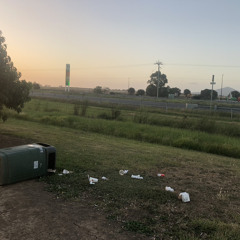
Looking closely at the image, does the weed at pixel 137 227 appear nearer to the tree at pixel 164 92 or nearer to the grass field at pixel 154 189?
the grass field at pixel 154 189

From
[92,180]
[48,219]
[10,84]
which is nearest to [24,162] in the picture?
[92,180]

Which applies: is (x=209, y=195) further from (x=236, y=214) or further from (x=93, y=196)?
(x=93, y=196)

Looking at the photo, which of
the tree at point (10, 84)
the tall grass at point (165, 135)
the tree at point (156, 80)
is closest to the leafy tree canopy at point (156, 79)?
the tree at point (156, 80)

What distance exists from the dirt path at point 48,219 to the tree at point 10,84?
4.14 m

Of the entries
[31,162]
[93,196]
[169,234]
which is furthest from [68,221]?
[31,162]

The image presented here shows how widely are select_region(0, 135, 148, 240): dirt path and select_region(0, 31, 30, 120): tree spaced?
414 centimetres

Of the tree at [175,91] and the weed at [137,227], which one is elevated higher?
the tree at [175,91]

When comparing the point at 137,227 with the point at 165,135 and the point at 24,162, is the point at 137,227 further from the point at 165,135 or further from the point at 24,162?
the point at 165,135

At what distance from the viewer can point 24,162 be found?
5105 millimetres

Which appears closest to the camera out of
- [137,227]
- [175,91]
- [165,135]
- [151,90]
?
[137,227]

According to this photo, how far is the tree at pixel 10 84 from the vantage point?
809cm

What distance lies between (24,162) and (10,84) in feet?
13.1

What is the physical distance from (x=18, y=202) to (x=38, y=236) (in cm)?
115

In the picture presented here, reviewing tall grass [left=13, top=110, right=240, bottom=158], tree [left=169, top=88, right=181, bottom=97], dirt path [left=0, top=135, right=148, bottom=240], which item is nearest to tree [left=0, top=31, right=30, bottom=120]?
dirt path [left=0, top=135, right=148, bottom=240]
